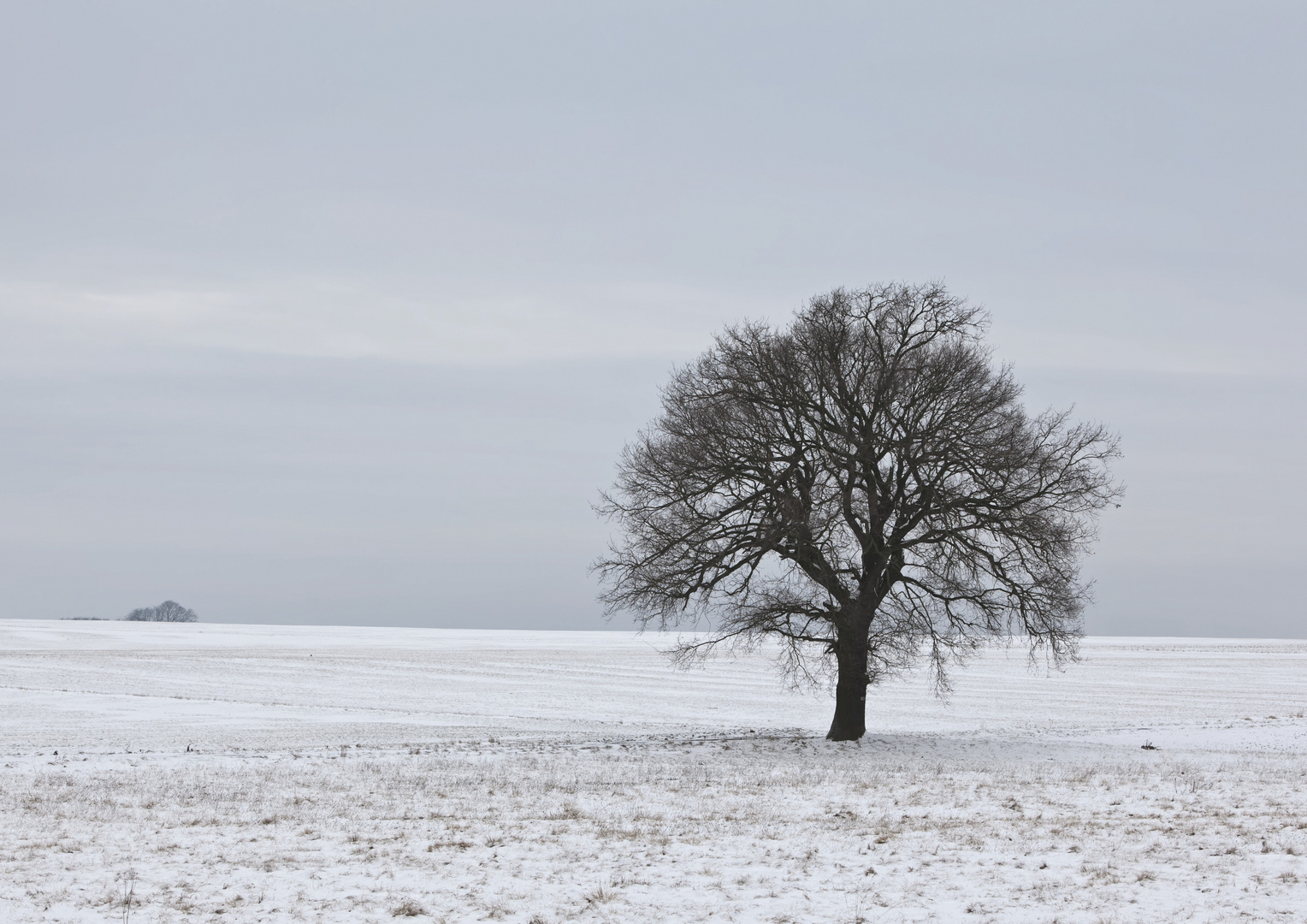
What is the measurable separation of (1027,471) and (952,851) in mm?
15031

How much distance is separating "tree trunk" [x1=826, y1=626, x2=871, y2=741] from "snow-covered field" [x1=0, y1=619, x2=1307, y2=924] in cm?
72

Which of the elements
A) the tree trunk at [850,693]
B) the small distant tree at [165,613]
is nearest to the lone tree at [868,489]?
the tree trunk at [850,693]

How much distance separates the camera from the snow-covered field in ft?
33.3

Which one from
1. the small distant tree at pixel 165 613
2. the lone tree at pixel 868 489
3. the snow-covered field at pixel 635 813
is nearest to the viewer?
the snow-covered field at pixel 635 813

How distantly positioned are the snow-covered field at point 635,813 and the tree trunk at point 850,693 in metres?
0.72

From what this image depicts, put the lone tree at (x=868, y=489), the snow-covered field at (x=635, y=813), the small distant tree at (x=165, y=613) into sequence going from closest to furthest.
Result: 1. the snow-covered field at (x=635, y=813)
2. the lone tree at (x=868, y=489)
3. the small distant tree at (x=165, y=613)

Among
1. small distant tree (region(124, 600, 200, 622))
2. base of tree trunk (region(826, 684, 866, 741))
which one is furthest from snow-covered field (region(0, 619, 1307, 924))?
small distant tree (region(124, 600, 200, 622))

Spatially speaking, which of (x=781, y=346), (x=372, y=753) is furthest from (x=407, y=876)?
(x=781, y=346)

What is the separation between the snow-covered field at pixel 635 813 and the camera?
400 inches

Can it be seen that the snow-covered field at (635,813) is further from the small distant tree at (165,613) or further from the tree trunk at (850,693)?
the small distant tree at (165,613)

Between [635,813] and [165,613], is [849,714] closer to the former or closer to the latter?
[635,813]

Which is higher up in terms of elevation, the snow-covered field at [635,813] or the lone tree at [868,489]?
the lone tree at [868,489]

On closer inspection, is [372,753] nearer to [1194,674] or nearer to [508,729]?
[508,729]

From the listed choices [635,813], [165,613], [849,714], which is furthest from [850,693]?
[165,613]
